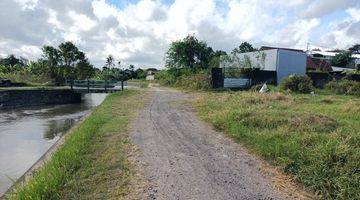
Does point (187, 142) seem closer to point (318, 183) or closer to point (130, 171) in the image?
point (130, 171)

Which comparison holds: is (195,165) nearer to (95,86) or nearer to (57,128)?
(57,128)

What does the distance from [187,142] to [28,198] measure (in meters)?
4.81

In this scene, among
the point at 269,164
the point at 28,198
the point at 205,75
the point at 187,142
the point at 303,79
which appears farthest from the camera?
the point at 205,75

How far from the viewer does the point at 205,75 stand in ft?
104

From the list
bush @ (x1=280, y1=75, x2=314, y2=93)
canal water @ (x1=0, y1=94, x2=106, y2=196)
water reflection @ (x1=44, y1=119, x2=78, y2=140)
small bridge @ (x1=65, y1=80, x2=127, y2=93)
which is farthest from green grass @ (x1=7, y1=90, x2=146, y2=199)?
small bridge @ (x1=65, y1=80, x2=127, y2=93)

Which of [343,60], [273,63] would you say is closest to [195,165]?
[273,63]

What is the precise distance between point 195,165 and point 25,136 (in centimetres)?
1168

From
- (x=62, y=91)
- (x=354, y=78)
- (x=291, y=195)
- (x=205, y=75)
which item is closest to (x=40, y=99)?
(x=62, y=91)

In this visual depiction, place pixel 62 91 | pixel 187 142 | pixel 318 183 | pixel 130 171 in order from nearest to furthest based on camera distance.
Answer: pixel 318 183
pixel 130 171
pixel 187 142
pixel 62 91

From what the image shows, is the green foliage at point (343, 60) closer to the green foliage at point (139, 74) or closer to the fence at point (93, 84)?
the fence at point (93, 84)

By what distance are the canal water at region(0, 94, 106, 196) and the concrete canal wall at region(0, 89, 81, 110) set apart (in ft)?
5.55

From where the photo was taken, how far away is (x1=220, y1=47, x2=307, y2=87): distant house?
34.3 m

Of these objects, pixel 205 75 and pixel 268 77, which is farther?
pixel 268 77

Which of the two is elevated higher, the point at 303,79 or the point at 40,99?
the point at 303,79
